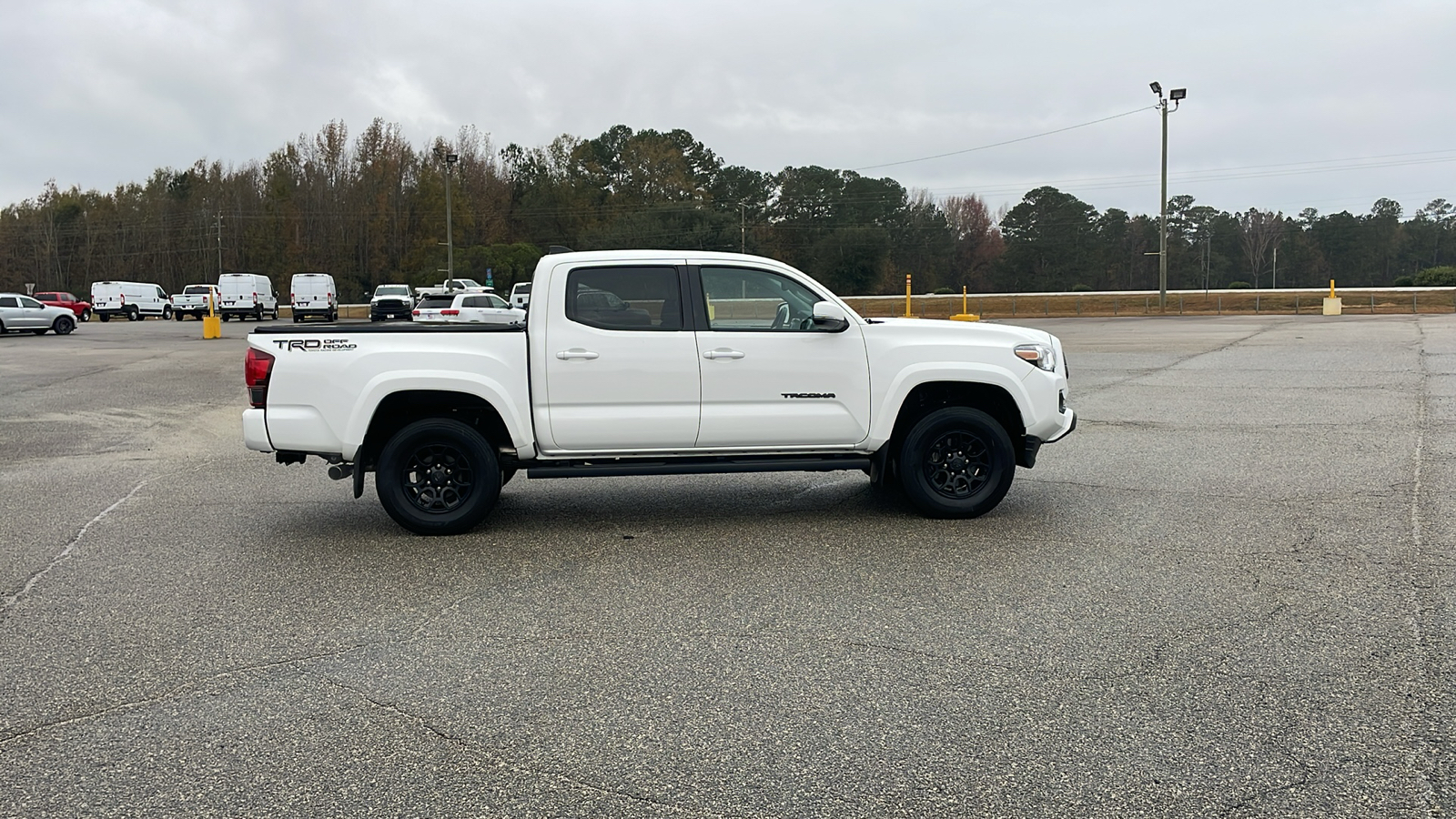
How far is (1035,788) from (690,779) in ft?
3.72

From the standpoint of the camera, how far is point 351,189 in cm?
9394

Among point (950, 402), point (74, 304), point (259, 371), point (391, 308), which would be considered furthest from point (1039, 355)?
point (74, 304)

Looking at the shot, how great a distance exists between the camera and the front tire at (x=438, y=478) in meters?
7.42

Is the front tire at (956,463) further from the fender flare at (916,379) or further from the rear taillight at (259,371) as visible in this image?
the rear taillight at (259,371)

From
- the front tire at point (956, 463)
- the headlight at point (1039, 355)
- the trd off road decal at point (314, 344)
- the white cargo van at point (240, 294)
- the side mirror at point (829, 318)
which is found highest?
the white cargo van at point (240, 294)

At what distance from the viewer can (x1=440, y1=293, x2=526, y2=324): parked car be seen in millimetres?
33250

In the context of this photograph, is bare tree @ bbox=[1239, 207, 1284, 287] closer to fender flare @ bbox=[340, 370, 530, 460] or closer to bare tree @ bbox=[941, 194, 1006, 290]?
bare tree @ bbox=[941, 194, 1006, 290]

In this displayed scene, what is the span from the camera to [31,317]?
1582 inches

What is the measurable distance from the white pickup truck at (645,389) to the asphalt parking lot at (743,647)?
17.3 inches

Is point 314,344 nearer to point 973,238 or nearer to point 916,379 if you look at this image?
point 916,379

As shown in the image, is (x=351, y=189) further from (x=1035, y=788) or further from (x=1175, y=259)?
(x=1035, y=788)

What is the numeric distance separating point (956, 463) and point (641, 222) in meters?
75.6

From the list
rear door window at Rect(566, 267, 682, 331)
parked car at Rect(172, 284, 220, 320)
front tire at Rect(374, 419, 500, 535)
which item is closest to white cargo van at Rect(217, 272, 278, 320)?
parked car at Rect(172, 284, 220, 320)

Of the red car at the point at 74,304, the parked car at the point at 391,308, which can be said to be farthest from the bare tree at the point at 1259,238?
the red car at the point at 74,304
